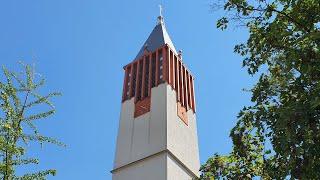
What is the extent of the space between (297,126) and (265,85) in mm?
2095

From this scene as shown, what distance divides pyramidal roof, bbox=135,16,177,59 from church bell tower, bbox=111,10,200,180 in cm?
14

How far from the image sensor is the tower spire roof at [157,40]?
40.9 meters

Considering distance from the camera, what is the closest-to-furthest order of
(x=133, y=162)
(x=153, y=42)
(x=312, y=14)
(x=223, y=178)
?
(x=312, y=14) < (x=223, y=178) < (x=133, y=162) < (x=153, y=42)

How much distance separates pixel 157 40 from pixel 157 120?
11958 mm

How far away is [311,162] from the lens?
9.57 metres

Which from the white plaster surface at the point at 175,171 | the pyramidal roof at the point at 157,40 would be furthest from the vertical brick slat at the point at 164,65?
the white plaster surface at the point at 175,171

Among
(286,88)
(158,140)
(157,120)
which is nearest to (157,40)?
(157,120)

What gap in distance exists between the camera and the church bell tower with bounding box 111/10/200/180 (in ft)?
97.9

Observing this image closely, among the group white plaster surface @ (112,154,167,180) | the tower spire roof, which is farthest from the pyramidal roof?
white plaster surface @ (112,154,167,180)

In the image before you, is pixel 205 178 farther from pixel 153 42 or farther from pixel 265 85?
pixel 153 42

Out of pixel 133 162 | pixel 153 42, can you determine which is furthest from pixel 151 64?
pixel 133 162

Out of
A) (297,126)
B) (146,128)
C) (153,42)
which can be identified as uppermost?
(153,42)

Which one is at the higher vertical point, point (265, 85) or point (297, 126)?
point (265, 85)

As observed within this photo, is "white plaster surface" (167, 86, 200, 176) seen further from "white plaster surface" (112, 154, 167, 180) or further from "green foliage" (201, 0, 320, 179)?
"green foliage" (201, 0, 320, 179)
